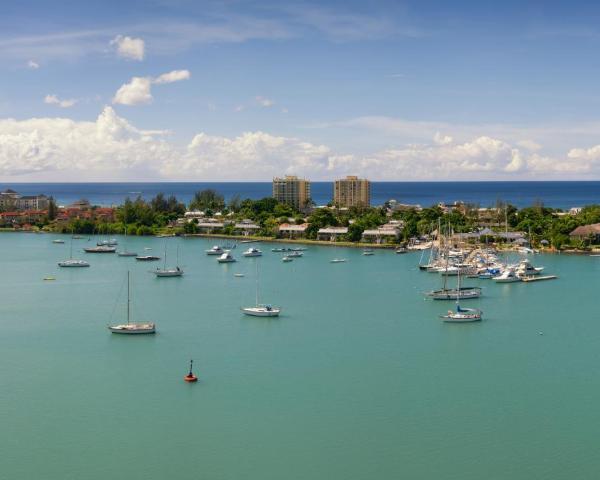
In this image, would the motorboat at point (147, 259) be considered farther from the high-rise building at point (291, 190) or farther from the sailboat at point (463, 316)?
the high-rise building at point (291, 190)

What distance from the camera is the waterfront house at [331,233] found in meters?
50.5

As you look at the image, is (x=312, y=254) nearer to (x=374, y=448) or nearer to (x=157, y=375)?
(x=157, y=375)

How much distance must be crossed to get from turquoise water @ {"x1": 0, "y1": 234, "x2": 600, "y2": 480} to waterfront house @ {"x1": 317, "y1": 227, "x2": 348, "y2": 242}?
21533 millimetres

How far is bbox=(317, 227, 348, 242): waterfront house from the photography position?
50.5 meters

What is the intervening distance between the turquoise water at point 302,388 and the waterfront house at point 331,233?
21.5 m

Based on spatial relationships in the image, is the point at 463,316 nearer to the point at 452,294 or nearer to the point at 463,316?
the point at 463,316

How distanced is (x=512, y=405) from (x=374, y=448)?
3.85 meters

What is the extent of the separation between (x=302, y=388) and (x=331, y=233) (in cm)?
3504

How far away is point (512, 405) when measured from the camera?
601 inches

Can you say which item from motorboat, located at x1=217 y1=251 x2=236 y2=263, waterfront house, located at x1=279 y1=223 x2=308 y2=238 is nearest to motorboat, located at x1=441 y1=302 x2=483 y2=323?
motorboat, located at x1=217 y1=251 x2=236 y2=263

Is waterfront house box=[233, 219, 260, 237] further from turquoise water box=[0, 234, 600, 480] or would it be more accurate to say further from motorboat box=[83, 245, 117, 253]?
turquoise water box=[0, 234, 600, 480]

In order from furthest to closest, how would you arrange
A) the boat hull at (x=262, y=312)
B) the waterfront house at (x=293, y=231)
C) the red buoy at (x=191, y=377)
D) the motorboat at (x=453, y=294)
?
the waterfront house at (x=293, y=231), the motorboat at (x=453, y=294), the boat hull at (x=262, y=312), the red buoy at (x=191, y=377)

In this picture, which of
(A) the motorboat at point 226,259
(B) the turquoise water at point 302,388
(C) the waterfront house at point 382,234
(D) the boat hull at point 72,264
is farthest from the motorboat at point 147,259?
(C) the waterfront house at point 382,234

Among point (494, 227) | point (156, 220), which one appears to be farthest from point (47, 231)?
point (494, 227)
